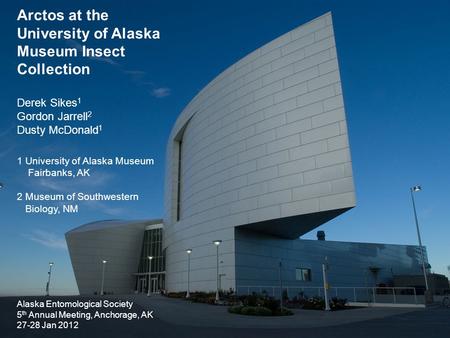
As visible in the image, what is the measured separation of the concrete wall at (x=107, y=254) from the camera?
64.4 metres

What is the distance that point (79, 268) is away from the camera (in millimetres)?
64062

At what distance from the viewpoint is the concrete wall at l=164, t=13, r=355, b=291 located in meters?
32.6

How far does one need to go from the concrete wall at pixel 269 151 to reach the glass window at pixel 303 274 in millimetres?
5135

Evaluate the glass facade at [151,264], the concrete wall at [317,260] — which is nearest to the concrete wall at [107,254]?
the glass facade at [151,264]

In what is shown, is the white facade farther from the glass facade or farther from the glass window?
the glass window

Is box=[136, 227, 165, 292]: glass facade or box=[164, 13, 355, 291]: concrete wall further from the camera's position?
box=[136, 227, 165, 292]: glass facade

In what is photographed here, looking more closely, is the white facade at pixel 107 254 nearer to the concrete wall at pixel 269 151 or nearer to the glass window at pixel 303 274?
the concrete wall at pixel 269 151

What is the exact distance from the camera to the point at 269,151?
3697 cm

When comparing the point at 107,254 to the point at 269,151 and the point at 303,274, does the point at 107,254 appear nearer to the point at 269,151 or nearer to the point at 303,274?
the point at 303,274

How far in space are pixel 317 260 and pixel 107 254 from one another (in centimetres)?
3780

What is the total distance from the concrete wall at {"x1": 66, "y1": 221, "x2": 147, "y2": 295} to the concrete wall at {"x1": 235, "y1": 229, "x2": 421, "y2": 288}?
34568 millimetres

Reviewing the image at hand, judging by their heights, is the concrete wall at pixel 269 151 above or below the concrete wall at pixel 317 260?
above

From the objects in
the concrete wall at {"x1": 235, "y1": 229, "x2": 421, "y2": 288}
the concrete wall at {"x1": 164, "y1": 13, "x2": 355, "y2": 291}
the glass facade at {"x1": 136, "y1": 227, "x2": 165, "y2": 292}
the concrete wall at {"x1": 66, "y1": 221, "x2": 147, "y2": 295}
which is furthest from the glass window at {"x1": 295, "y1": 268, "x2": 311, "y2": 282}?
the concrete wall at {"x1": 66, "y1": 221, "x2": 147, "y2": 295}

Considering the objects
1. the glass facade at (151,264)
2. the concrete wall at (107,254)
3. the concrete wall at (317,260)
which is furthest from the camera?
the concrete wall at (107,254)
